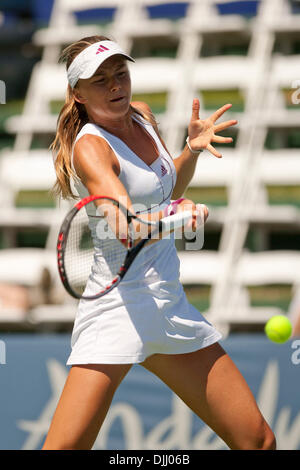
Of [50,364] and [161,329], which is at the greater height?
[161,329]

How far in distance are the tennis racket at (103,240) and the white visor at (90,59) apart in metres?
0.43

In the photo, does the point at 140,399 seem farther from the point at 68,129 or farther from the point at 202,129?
the point at 68,129

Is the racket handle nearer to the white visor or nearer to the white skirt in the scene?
the white skirt

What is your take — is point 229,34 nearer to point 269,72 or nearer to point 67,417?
point 269,72

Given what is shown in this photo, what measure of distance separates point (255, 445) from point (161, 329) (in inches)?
20.0

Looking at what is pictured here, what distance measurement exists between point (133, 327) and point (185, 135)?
774 centimetres

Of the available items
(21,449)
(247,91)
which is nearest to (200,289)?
(247,91)

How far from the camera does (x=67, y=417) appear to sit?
106 inches

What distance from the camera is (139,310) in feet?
9.18

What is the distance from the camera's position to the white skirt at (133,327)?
9.07 feet

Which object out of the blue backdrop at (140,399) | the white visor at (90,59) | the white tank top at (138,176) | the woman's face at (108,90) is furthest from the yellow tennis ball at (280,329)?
the white visor at (90,59)

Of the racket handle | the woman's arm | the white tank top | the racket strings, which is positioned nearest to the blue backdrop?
the woman's arm

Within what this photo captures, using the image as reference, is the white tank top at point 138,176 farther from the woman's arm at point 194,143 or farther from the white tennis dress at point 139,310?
the woman's arm at point 194,143

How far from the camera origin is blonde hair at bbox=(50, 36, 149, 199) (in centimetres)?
287
